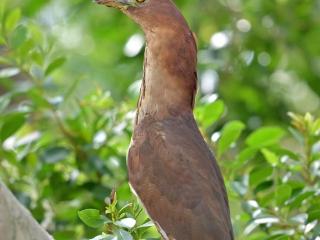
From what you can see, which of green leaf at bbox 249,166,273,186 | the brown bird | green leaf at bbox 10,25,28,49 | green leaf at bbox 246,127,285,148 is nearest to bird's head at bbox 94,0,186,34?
the brown bird

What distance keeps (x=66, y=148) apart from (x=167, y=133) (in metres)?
0.84

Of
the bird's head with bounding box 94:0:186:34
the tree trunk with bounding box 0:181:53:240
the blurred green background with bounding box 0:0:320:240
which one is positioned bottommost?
the blurred green background with bounding box 0:0:320:240

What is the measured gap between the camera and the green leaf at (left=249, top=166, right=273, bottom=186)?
3973mm

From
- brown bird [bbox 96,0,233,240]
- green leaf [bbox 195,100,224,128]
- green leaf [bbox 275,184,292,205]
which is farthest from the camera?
green leaf [bbox 195,100,224,128]

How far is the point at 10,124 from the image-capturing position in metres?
4.15

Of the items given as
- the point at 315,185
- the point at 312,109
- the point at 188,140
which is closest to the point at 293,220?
the point at 315,185

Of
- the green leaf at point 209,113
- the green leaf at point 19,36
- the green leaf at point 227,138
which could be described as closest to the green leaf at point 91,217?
the green leaf at point 227,138

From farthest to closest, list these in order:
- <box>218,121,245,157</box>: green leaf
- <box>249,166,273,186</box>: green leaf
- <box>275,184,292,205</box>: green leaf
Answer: <box>218,121,245,157</box>: green leaf
<box>249,166,273,186</box>: green leaf
<box>275,184,292,205</box>: green leaf

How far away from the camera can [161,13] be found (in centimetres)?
363

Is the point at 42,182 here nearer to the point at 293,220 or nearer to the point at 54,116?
the point at 54,116

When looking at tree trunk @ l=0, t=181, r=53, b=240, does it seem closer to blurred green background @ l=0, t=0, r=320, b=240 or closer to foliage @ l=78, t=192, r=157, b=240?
foliage @ l=78, t=192, r=157, b=240

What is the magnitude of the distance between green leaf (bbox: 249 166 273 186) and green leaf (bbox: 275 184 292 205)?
6.9 inches

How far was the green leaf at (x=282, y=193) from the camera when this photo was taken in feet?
12.3

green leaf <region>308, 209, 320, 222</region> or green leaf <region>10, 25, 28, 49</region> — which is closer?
green leaf <region>308, 209, 320, 222</region>
